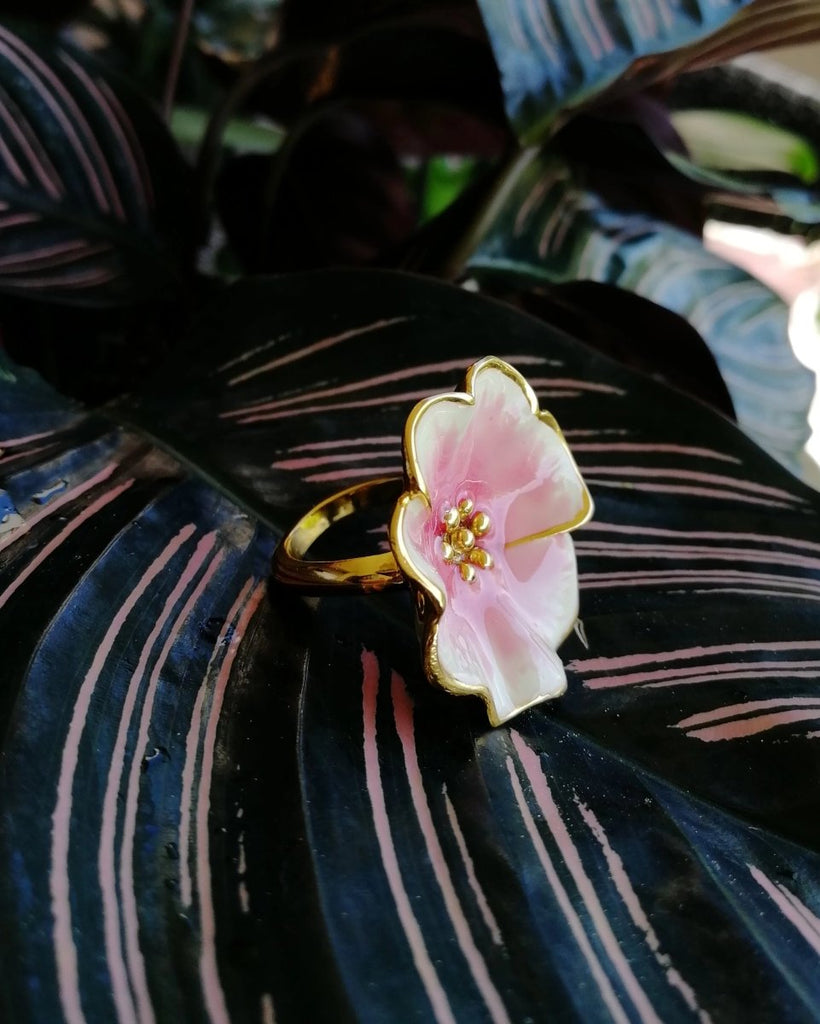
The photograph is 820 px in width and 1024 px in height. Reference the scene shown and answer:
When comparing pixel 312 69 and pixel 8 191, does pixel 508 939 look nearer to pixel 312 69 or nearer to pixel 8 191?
pixel 8 191

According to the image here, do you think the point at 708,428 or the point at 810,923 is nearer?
the point at 810,923

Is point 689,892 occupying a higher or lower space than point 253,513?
lower

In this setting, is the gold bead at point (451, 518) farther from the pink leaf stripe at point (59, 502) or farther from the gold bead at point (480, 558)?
the pink leaf stripe at point (59, 502)

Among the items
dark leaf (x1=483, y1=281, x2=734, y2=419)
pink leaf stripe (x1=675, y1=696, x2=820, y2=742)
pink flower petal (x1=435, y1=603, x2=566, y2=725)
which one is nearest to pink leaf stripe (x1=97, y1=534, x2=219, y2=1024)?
pink flower petal (x1=435, y1=603, x2=566, y2=725)

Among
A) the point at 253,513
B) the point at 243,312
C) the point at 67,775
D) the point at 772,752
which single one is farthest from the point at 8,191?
the point at 772,752

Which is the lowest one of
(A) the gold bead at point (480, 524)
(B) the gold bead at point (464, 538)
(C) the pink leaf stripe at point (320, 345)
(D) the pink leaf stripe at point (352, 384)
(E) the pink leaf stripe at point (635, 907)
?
(E) the pink leaf stripe at point (635, 907)

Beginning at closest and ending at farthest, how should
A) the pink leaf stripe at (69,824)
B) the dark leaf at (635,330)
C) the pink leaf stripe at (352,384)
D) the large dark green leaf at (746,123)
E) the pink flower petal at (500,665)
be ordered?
the pink leaf stripe at (69,824) < the pink flower petal at (500,665) < the pink leaf stripe at (352,384) < the dark leaf at (635,330) < the large dark green leaf at (746,123)

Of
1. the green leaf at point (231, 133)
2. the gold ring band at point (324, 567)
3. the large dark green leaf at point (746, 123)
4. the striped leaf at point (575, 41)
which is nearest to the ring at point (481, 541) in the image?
the gold ring band at point (324, 567)

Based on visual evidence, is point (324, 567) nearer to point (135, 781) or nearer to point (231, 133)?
point (135, 781)

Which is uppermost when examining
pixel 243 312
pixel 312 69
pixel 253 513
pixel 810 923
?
pixel 312 69
